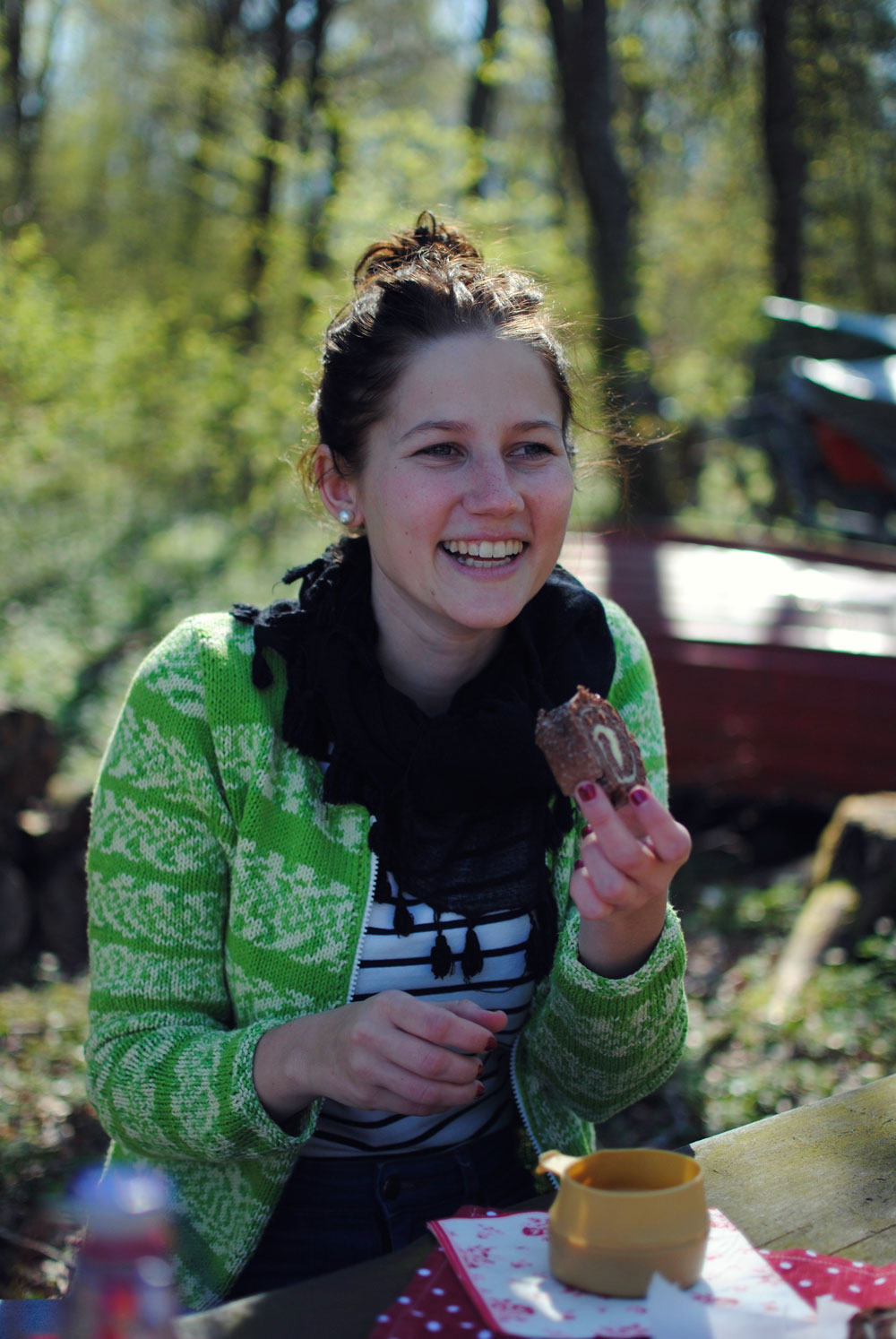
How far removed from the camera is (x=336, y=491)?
6.68 ft

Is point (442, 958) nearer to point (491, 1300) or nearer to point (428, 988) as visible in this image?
point (428, 988)

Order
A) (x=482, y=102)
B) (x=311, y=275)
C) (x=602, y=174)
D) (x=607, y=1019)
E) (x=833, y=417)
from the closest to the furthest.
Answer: (x=607, y=1019) < (x=602, y=174) < (x=311, y=275) < (x=833, y=417) < (x=482, y=102)

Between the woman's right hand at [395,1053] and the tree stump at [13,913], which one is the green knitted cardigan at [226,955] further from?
the tree stump at [13,913]

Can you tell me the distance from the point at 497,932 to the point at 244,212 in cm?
1556

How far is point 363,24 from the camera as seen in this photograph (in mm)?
15867

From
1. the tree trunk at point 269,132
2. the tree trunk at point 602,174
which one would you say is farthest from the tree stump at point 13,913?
the tree trunk at point 269,132

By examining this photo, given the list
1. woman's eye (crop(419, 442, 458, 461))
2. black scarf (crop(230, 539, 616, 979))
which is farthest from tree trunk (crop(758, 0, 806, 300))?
black scarf (crop(230, 539, 616, 979))

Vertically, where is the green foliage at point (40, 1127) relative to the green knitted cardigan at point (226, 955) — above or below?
below

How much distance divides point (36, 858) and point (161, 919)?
2761 mm

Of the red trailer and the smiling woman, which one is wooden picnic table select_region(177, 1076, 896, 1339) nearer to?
the smiling woman

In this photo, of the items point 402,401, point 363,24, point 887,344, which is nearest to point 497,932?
point 402,401

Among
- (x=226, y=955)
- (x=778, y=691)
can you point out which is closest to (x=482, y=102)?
(x=778, y=691)

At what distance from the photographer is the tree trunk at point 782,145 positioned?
12641 mm

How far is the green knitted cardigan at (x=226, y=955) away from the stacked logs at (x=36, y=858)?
7.99ft
